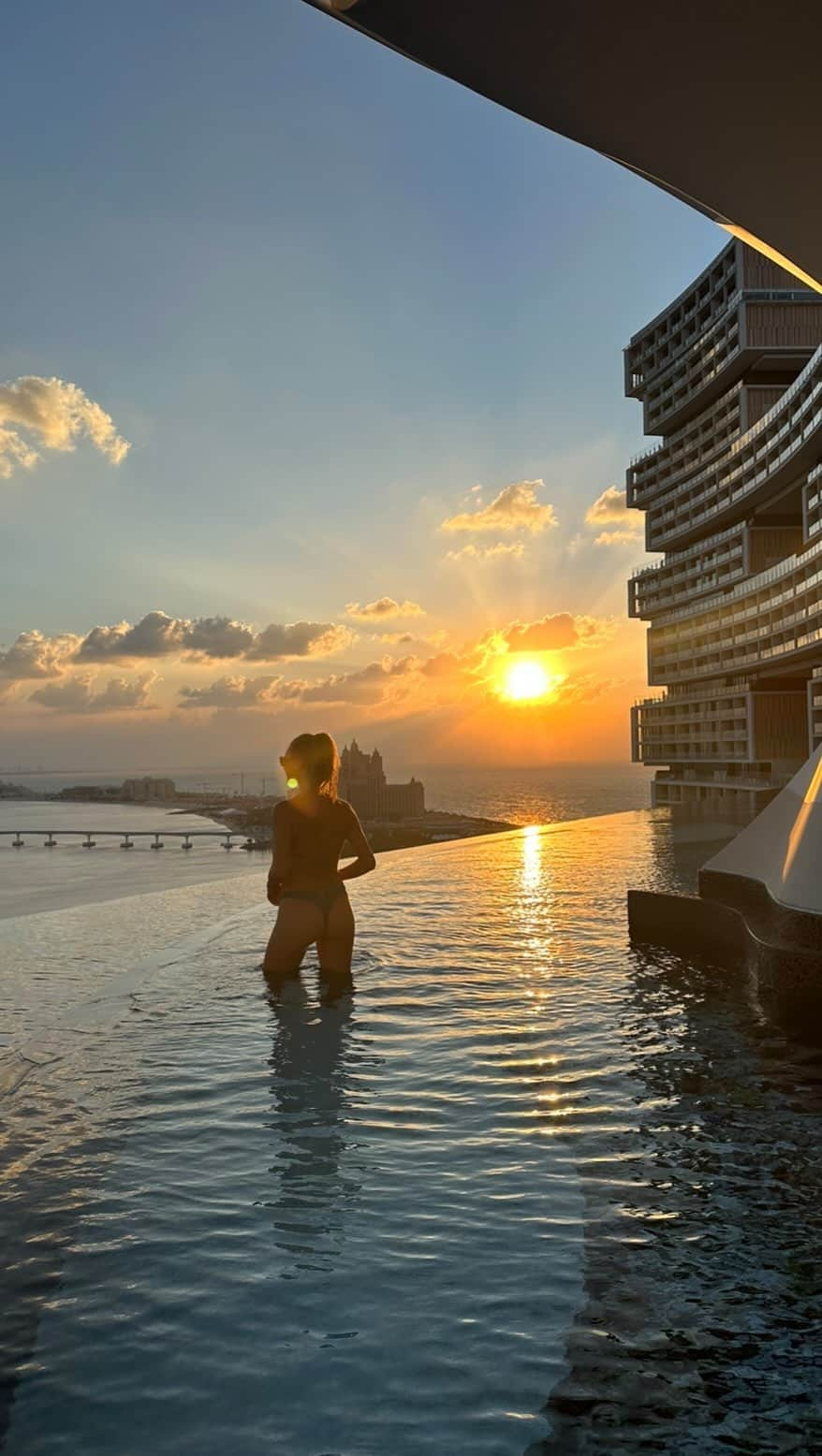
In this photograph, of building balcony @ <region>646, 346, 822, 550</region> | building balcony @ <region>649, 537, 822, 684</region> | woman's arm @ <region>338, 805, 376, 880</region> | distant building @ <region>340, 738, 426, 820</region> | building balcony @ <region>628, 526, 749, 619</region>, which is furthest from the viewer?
distant building @ <region>340, 738, 426, 820</region>

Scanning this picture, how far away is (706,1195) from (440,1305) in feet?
3.84

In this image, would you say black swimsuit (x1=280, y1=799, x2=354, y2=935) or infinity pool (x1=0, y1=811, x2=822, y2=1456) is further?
black swimsuit (x1=280, y1=799, x2=354, y2=935)

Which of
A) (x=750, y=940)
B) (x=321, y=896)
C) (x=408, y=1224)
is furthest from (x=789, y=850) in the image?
(x=408, y=1224)

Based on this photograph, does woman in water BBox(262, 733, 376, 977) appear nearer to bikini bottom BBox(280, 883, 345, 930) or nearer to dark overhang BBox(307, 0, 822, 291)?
bikini bottom BBox(280, 883, 345, 930)

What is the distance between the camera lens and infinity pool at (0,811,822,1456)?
227 centimetres

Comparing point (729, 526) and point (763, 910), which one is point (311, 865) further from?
point (729, 526)

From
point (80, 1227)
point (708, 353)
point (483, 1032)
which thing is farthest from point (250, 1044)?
point (708, 353)

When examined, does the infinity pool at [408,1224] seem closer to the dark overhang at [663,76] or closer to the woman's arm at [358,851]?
the woman's arm at [358,851]

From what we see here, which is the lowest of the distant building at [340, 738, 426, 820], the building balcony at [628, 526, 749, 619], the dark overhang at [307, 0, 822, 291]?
the distant building at [340, 738, 426, 820]

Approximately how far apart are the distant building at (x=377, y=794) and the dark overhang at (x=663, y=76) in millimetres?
127698

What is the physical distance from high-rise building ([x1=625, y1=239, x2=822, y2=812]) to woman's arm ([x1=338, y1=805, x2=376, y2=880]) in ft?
161

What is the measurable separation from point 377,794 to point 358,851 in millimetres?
137110

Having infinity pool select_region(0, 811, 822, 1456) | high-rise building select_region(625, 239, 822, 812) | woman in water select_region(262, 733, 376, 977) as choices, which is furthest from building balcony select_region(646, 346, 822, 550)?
infinity pool select_region(0, 811, 822, 1456)

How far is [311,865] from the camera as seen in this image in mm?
6520
